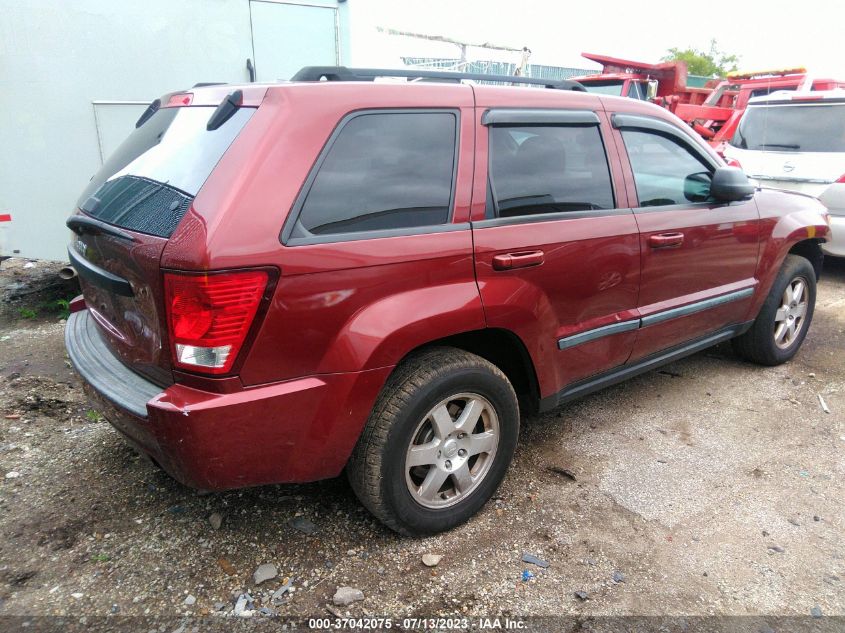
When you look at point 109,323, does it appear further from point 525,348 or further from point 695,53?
point 695,53

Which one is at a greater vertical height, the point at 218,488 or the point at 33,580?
the point at 218,488

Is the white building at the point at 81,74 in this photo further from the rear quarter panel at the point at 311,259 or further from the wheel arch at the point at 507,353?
the wheel arch at the point at 507,353

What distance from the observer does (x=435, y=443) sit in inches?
97.8

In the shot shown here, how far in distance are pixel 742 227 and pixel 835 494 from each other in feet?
5.25

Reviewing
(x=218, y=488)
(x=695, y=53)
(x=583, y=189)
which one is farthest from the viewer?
(x=695, y=53)

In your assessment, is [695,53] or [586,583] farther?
[695,53]

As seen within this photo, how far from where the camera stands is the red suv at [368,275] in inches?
78.2

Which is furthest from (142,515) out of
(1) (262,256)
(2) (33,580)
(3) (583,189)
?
(3) (583,189)

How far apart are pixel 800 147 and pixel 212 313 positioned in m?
7.40

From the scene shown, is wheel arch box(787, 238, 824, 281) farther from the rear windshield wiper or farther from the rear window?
the rear windshield wiper

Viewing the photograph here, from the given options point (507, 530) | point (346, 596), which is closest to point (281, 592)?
point (346, 596)

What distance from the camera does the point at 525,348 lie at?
270cm

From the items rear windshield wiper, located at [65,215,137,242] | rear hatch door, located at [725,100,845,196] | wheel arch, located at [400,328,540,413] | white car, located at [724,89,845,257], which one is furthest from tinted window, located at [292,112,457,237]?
rear hatch door, located at [725,100,845,196]

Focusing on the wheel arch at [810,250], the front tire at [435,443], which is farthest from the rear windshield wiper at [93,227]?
the wheel arch at [810,250]
